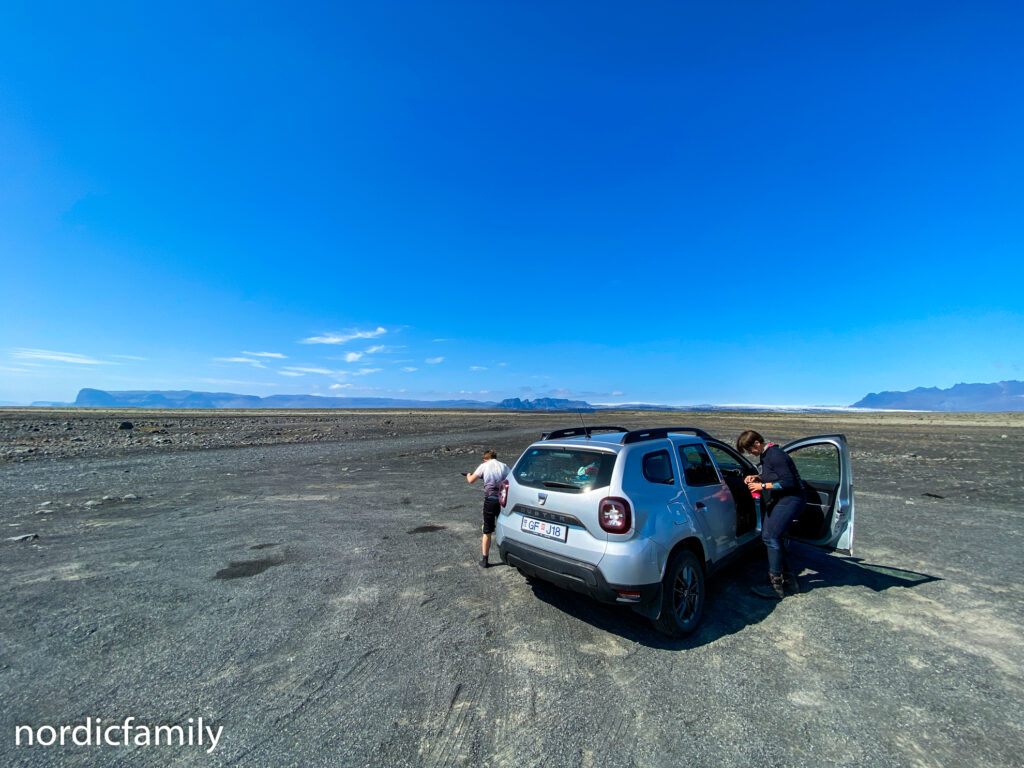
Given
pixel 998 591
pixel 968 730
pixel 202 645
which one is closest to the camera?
pixel 968 730

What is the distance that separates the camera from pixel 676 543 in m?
4.25

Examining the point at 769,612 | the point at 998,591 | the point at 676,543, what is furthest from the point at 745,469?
the point at 998,591

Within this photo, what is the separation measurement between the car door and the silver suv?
0.04ft

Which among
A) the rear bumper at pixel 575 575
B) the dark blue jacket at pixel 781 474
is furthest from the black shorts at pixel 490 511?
the dark blue jacket at pixel 781 474

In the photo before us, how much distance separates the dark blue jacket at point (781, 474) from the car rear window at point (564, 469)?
7.54 ft

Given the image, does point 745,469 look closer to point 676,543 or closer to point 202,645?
point 676,543

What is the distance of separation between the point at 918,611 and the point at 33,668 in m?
8.48

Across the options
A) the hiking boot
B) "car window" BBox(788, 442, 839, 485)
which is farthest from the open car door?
the hiking boot

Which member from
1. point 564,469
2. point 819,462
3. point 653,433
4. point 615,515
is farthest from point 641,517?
point 819,462

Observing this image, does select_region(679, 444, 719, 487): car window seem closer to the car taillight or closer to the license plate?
the car taillight

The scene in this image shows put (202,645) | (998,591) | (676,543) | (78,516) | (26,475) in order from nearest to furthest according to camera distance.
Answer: (202,645) → (676,543) → (998,591) → (78,516) → (26,475)

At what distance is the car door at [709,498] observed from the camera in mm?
4734

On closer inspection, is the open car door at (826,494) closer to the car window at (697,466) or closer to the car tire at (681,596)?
the car window at (697,466)

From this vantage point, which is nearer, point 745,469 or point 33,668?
point 33,668
